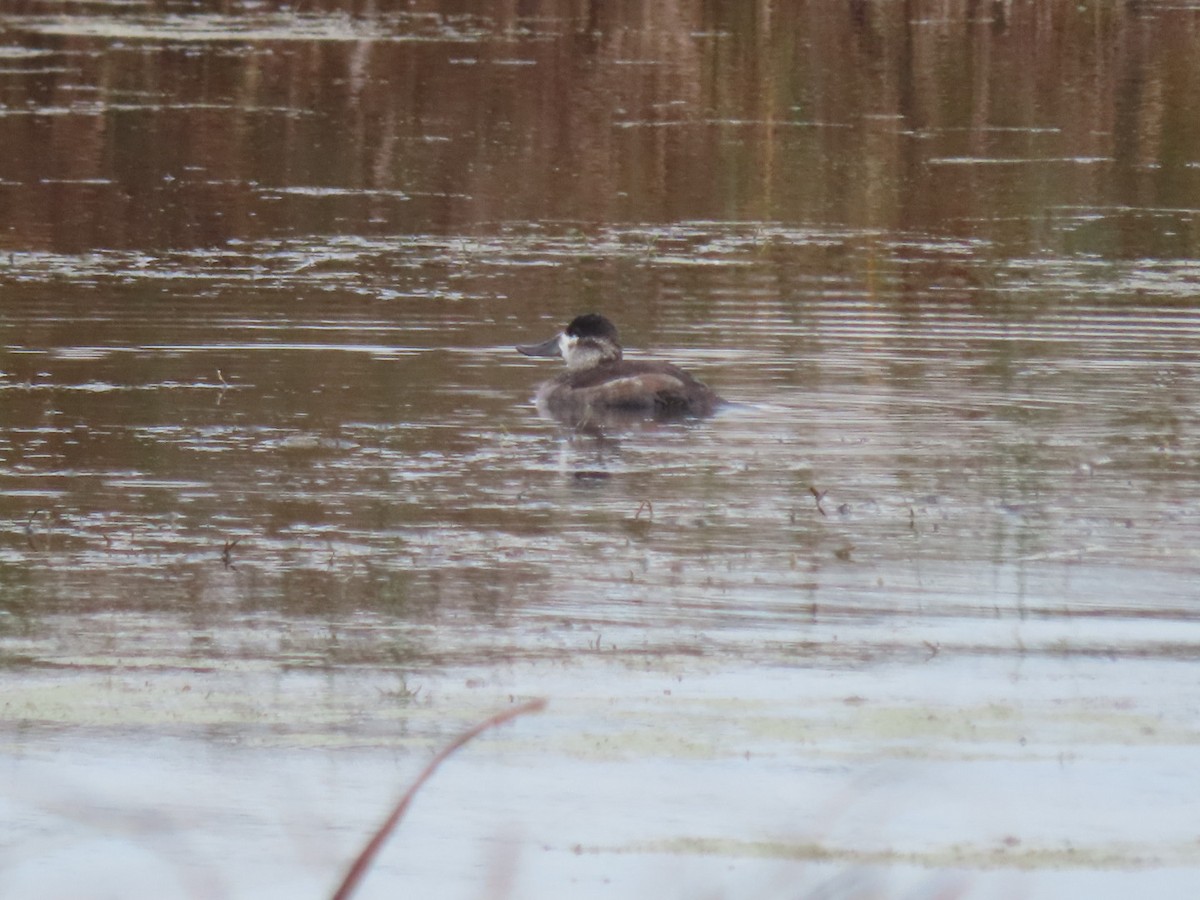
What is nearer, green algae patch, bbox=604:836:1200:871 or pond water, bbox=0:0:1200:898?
green algae patch, bbox=604:836:1200:871

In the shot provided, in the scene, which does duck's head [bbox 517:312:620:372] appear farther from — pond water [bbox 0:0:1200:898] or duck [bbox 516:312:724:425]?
pond water [bbox 0:0:1200:898]

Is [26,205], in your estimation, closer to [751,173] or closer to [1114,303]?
[751,173]

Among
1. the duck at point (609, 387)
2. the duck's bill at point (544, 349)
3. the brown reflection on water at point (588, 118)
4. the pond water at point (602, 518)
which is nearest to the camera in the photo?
the pond water at point (602, 518)

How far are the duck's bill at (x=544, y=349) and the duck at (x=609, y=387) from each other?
0.17m

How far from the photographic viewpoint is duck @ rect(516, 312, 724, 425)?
12.0 m

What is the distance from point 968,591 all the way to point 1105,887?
2.71 metres

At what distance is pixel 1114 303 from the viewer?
15.0 metres

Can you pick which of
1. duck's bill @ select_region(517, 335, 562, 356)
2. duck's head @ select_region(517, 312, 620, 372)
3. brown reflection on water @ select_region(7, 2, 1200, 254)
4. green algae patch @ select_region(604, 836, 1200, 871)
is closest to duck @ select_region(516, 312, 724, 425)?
duck's head @ select_region(517, 312, 620, 372)

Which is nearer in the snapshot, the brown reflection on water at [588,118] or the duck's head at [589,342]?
the duck's head at [589,342]

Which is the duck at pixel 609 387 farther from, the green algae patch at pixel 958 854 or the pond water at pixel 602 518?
the green algae patch at pixel 958 854

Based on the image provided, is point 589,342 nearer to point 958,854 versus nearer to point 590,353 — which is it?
point 590,353

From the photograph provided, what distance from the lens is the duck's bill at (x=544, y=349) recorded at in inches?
514

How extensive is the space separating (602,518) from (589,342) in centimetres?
319

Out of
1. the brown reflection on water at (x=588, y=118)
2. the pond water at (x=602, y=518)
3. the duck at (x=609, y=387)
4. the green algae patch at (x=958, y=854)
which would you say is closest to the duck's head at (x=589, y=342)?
the duck at (x=609, y=387)
